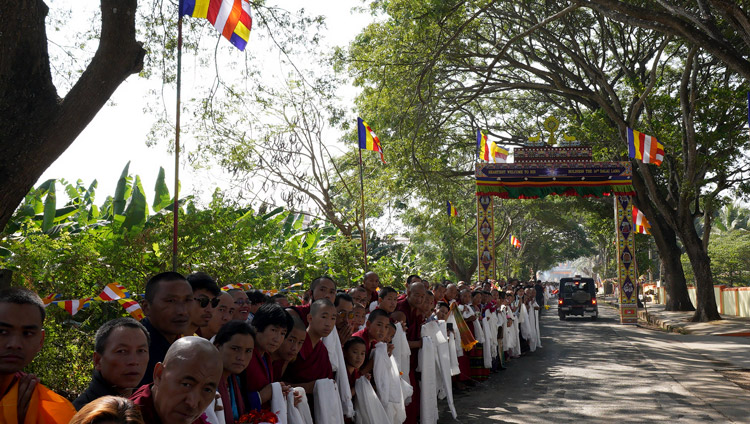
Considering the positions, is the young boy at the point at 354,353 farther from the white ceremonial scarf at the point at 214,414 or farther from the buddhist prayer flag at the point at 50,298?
the buddhist prayer flag at the point at 50,298

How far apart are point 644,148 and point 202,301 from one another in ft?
51.2

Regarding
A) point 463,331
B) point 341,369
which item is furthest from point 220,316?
point 463,331

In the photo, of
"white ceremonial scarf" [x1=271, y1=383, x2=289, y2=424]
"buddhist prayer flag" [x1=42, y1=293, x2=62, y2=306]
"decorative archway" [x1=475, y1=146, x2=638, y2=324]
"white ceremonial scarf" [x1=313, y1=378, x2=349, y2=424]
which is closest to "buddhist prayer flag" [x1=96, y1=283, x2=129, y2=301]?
"buddhist prayer flag" [x1=42, y1=293, x2=62, y2=306]

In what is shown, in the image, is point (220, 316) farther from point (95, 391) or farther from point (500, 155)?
point (500, 155)

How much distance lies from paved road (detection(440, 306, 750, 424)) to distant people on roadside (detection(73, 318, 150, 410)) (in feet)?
19.3

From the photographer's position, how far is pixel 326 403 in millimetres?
5328

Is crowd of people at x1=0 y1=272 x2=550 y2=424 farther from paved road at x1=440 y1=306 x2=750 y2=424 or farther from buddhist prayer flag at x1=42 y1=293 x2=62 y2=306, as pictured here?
buddhist prayer flag at x1=42 y1=293 x2=62 y2=306

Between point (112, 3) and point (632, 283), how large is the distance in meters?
21.4

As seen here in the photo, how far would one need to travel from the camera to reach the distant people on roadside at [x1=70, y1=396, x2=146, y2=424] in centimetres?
211

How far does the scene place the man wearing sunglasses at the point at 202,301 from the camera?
4.52 metres

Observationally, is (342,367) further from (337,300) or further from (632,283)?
(632,283)

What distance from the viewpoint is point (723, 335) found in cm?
1895

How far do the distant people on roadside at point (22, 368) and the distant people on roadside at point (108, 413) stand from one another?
65cm

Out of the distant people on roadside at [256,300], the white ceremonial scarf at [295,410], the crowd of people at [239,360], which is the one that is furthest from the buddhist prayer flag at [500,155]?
the white ceremonial scarf at [295,410]
